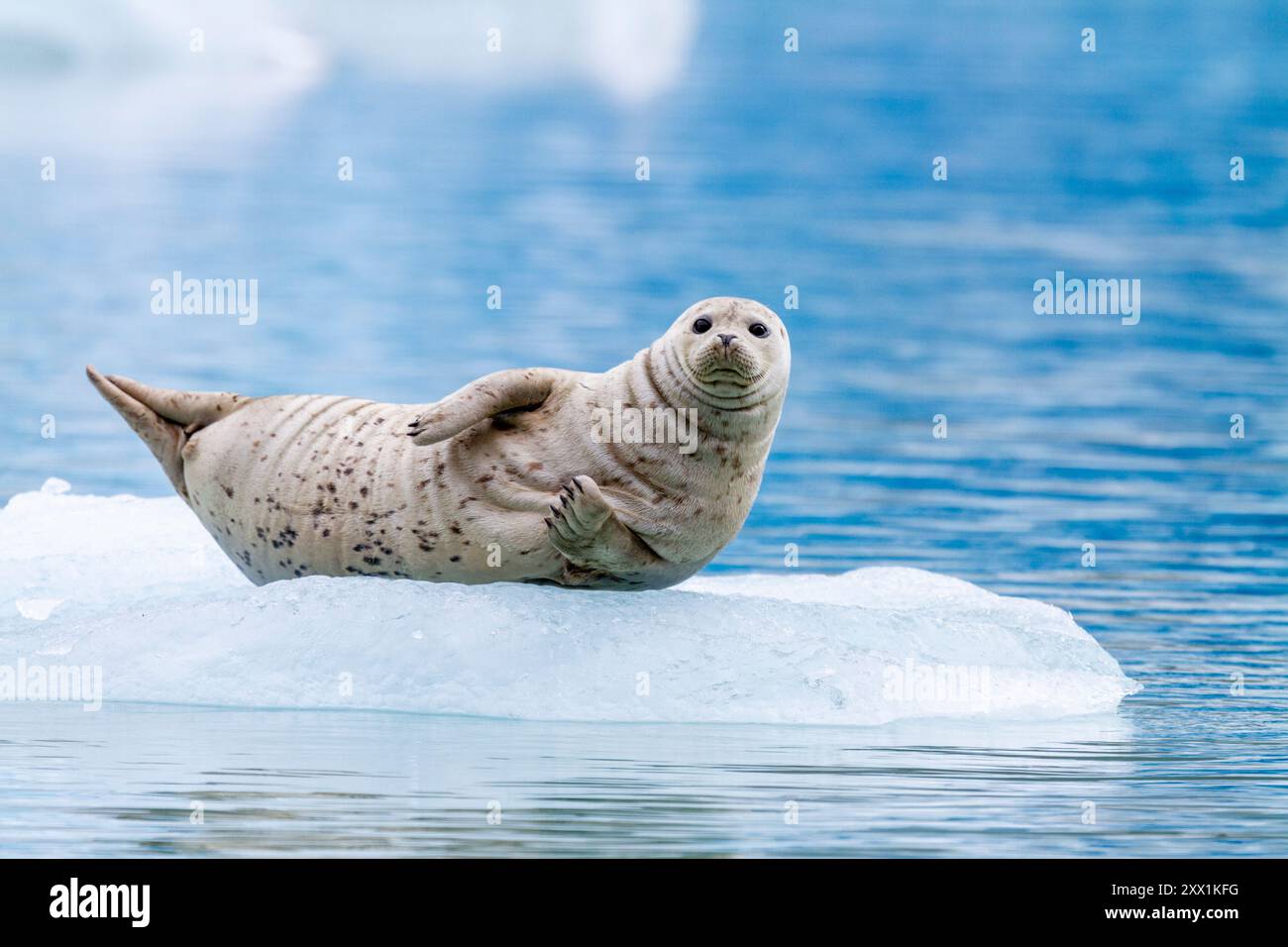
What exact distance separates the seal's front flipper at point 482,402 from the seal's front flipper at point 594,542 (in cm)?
54

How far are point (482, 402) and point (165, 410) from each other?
176 cm

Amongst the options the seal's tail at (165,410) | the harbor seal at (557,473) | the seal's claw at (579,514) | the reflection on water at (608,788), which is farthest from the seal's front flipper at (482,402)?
the seal's tail at (165,410)

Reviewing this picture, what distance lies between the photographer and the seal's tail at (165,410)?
7.75 metres

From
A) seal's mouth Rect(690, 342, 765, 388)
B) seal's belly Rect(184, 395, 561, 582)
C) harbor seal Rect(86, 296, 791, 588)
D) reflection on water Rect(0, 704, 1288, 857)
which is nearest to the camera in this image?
reflection on water Rect(0, 704, 1288, 857)

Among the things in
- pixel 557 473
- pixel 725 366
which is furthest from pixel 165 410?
pixel 725 366

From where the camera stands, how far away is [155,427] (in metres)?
7.79

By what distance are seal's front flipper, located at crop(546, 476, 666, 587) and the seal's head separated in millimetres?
612

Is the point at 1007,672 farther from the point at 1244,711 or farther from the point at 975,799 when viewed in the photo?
the point at 975,799

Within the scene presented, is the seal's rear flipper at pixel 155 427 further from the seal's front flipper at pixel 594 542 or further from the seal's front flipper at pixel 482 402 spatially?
the seal's front flipper at pixel 594 542

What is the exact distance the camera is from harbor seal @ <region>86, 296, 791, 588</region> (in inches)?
261

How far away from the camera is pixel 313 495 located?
712 centimetres

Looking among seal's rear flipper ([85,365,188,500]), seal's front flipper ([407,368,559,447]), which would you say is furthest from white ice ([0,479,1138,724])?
seal's rear flipper ([85,365,188,500])

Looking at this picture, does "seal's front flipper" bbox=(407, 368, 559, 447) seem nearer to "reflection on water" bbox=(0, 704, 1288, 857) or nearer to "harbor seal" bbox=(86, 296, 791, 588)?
"harbor seal" bbox=(86, 296, 791, 588)

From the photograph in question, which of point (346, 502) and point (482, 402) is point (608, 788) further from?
point (346, 502)
